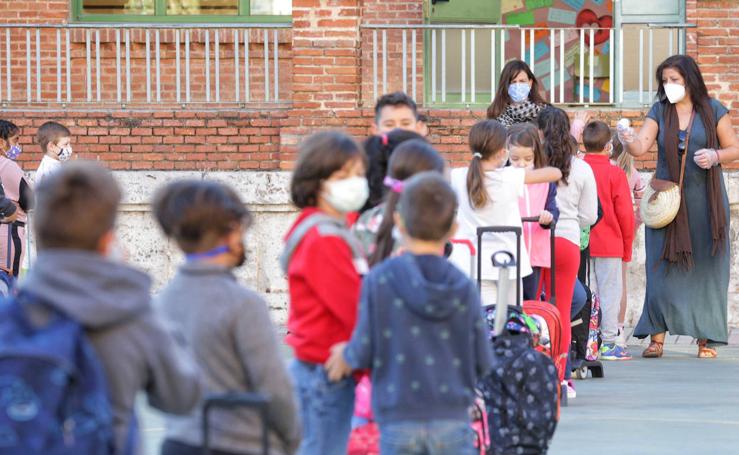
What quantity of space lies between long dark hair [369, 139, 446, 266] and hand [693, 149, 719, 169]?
6590 mm

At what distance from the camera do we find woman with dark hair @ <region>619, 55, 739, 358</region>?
470 inches

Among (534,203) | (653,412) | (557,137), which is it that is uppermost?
(557,137)

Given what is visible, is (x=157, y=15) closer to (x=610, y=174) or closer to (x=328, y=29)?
(x=328, y=29)

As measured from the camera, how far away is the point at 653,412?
920 centimetres

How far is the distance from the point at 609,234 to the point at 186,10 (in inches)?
289

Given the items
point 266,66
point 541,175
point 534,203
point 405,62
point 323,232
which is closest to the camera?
point 323,232

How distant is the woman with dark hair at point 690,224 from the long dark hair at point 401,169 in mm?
6506

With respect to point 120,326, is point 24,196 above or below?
above

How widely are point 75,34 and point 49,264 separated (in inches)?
551

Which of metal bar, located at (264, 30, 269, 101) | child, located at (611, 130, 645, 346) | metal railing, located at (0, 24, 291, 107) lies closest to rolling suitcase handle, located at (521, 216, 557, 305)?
child, located at (611, 130, 645, 346)

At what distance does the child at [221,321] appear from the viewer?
4105mm

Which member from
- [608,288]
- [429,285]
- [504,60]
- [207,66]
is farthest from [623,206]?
[429,285]

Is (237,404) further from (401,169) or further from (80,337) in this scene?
(401,169)

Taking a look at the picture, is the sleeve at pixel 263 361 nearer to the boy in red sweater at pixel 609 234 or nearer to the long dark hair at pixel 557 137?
the long dark hair at pixel 557 137
